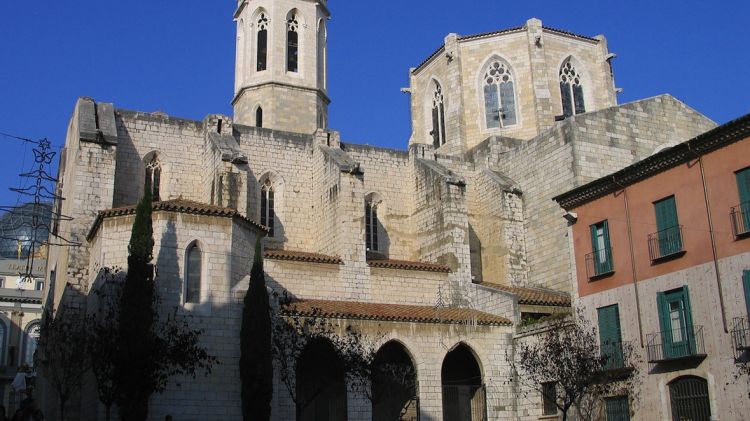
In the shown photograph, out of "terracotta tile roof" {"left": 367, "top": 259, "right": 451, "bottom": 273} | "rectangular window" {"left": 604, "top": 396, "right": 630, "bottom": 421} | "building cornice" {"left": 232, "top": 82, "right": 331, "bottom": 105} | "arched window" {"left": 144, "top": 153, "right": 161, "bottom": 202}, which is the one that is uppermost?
"building cornice" {"left": 232, "top": 82, "right": 331, "bottom": 105}

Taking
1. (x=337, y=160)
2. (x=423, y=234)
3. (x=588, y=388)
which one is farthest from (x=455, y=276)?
(x=588, y=388)

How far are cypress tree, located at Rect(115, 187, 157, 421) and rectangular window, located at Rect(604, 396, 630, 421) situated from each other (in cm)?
1096

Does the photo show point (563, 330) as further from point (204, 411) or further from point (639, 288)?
point (204, 411)

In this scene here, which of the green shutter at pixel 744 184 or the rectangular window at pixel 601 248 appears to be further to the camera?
the rectangular window at pixel 601 248

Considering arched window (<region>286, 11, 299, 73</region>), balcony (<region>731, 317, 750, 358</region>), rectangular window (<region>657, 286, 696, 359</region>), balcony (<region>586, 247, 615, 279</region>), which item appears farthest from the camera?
arched window (<region>286, 11, 299, 73</region>)

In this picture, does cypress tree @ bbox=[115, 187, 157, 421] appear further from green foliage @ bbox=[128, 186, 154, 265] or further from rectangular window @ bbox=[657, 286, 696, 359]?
rectangular window @ bbox=[657, 286, 696, 359]

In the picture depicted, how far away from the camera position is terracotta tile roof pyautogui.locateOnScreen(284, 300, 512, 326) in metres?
20.8

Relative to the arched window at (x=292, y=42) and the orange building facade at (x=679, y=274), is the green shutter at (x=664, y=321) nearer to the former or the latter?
the orange building facade at (x=679, y=274)

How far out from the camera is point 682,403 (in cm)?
1722

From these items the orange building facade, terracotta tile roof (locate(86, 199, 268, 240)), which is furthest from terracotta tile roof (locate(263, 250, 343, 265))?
the orange building facade

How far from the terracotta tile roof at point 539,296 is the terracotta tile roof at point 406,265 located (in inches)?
68.6

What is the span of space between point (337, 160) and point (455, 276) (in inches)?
214

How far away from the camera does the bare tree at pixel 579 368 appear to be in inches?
728

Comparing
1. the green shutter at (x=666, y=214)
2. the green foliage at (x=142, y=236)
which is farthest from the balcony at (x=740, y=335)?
the green foliage at (x=142, y=236)
